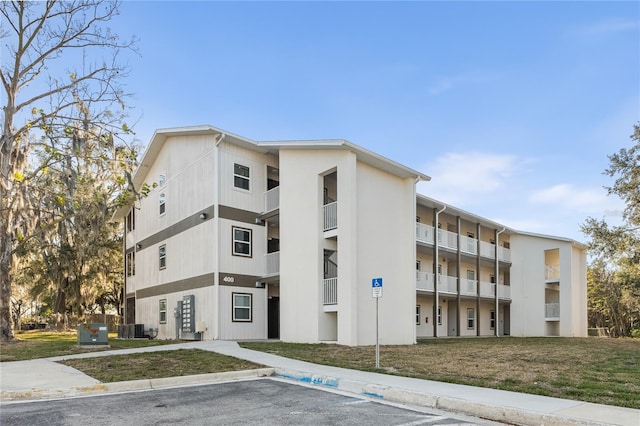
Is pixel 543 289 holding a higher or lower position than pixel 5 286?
lower

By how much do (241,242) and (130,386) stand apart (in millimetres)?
12416

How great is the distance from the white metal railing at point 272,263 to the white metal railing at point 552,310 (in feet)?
68.0

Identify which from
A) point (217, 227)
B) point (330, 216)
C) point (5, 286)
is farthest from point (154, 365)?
point (5, 286)

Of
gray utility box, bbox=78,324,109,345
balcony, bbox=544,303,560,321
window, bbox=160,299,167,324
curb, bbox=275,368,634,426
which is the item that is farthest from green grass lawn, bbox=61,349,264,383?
balcony, bbox=544,303,560,321

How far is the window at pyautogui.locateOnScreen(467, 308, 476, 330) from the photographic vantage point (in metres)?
33.1

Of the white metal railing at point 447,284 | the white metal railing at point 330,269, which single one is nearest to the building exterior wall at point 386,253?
the white metal railing at point 330,269

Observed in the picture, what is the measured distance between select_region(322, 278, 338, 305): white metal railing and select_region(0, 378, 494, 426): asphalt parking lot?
10312 millimetres

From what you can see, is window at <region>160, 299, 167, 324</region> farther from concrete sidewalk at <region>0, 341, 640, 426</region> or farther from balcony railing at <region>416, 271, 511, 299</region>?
balcony railing at <region>416, 271, 511, 299</region>

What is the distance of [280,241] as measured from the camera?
21.4 meters

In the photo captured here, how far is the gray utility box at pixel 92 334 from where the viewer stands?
17.1m

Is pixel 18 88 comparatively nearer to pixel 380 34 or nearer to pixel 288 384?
pixel 380 34

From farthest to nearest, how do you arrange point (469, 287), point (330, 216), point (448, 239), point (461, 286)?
point (469, 287)
point (461, 286)
point (448, 239)
point (330, 216)

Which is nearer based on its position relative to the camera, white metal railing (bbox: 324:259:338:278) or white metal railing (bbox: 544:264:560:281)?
white metal railing (bbox: 324:259:338:278)

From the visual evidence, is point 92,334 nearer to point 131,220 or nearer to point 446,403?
point 446,403
